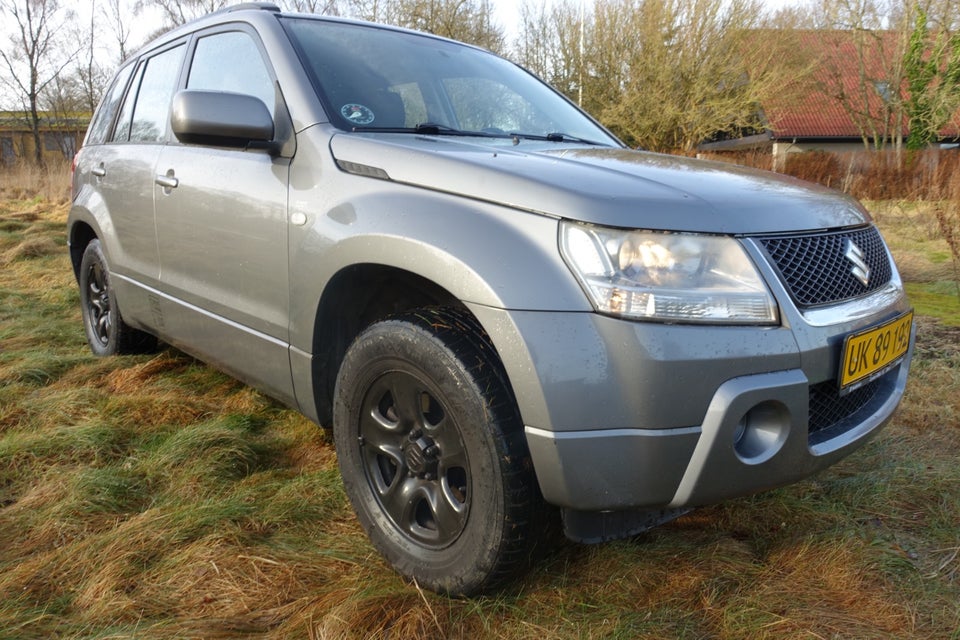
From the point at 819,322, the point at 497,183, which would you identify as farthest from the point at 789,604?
the point at 497,183

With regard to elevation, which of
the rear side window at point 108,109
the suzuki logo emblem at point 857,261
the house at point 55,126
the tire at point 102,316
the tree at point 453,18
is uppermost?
the tree at point 453,18

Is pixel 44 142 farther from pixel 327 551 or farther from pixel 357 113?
pixel 327 551

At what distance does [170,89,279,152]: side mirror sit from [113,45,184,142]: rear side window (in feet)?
3.45

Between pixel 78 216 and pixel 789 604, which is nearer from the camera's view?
pixel 789 604

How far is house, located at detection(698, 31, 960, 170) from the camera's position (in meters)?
22.9

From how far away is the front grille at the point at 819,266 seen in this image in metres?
1.63

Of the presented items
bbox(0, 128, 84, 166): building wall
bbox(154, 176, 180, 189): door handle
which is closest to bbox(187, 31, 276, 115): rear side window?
bbox(154, 176, 180, 189): door handle

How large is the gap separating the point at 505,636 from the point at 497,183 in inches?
42.0

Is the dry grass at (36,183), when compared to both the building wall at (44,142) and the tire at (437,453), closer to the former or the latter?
the building wall at (44,142)

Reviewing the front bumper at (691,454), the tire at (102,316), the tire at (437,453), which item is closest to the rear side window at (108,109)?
the tire at (102,316)

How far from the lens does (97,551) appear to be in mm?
2000

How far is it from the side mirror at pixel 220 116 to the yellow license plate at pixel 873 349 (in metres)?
1.75

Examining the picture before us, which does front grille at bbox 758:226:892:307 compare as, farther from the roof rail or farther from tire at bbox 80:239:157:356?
tire at bbox 80:239:157:356

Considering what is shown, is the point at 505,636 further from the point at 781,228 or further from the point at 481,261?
the point at 781,228
